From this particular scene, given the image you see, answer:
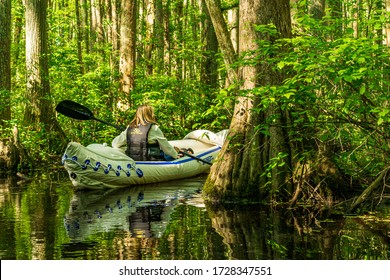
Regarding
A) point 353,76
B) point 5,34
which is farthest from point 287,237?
point 5,34

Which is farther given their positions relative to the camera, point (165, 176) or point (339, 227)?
point (165, 176)

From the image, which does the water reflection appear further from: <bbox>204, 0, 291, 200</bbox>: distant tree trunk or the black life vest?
<bbox>204, 0, 291, 200</bbox>: distant tree trunk

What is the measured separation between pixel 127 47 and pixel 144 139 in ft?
20.1

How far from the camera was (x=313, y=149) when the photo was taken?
30.2ft

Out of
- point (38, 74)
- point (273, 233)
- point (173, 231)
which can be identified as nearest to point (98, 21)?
point (38, 74)

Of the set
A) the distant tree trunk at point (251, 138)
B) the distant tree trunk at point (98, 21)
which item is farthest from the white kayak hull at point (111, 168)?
the distant tree trunk at point (98, 21)

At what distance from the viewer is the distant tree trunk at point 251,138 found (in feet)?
30.4

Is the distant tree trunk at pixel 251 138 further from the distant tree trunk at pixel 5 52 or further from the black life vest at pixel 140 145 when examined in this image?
the distant tree trunk at pixel 5 52

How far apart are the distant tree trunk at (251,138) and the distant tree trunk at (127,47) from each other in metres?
8.07

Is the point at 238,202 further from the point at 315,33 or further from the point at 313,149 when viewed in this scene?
the point at 315,33

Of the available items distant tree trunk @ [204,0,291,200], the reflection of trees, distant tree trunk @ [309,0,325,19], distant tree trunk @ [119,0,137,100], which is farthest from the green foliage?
distant tree trunk @ [119,0,137,100]

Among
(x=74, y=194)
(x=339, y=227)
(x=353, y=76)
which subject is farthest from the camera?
(x=74, y=194)

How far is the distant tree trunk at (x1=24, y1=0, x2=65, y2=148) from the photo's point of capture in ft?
50.6

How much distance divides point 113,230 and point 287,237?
1.92m
